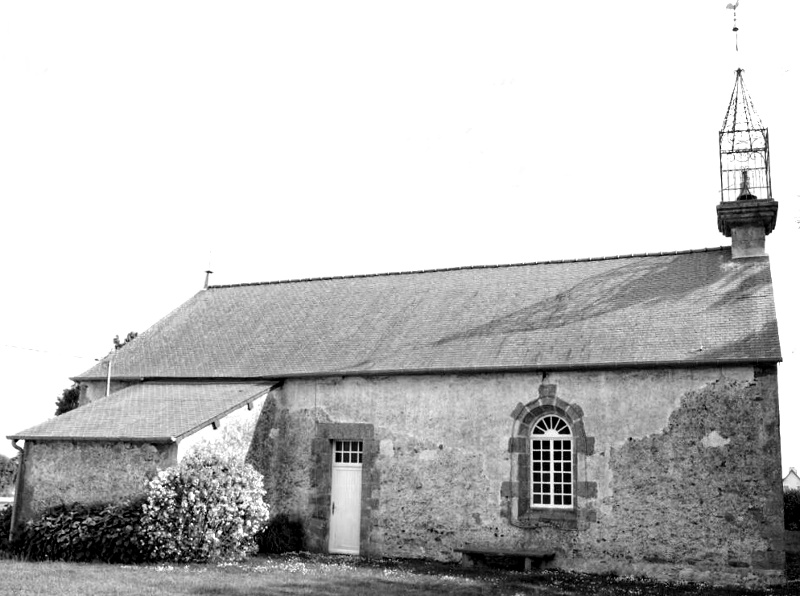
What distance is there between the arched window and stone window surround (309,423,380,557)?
3322mm

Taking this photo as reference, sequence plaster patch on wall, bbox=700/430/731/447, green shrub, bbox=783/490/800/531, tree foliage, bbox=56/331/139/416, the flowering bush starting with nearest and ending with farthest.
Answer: plaster patch on wall, bbox=700/430/731/447 → the flowering bush → green shrub, bbox=783/490/800/531 → tree foliage, bbox=56/331/139/416

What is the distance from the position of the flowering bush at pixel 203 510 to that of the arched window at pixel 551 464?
533 centimetres

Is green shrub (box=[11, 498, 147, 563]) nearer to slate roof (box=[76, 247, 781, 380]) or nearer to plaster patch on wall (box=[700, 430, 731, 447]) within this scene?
slate roof (box=[76, 247, 781, 380])

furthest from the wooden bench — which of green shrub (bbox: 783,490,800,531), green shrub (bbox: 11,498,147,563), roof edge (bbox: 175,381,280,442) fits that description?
green shrub (bbox: 783,490,800,531)

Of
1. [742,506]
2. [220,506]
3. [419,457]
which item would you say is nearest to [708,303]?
[742,506]

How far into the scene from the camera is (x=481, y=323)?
1773cm

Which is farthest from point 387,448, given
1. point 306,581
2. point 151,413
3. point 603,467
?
point 151,413

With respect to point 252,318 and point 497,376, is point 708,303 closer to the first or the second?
point 497,376

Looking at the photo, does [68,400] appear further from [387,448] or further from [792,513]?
[792,513]

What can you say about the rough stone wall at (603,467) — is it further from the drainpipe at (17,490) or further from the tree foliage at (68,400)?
the tree foliage at (68,400)

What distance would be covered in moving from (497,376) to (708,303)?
180 inches

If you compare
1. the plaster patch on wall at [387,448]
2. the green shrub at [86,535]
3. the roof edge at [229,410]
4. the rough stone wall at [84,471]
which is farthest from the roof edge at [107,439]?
the plaster patch on wall at [387,448]

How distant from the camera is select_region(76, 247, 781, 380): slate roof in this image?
50.3 feet

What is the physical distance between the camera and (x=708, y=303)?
16.1 m
